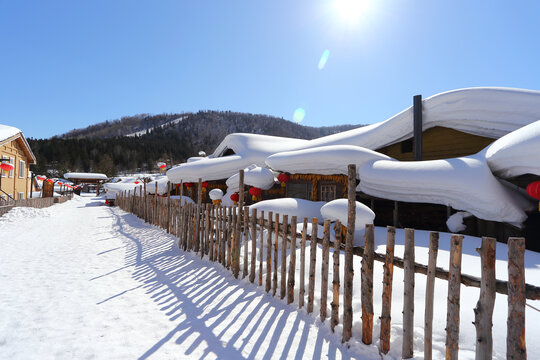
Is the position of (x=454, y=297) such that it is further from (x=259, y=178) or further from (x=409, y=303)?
(x=259, y=178)

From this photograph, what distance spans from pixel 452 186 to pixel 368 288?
5.61m

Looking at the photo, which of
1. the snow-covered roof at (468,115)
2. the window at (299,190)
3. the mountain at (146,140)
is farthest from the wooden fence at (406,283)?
the mountain at (146,140)

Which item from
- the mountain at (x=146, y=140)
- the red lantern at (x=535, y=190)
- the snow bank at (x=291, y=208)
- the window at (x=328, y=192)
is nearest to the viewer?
the red lantern at (x=535, y=190)

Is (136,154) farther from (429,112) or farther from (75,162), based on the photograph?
(429,112)

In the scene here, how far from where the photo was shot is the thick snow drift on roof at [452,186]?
6.60 m

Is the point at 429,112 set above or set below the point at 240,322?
above

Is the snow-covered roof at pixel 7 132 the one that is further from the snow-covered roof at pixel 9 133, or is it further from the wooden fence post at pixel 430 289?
the wooden fence post at pixel 430 289

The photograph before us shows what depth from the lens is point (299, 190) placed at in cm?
1336

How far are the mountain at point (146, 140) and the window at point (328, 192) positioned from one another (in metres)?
64.8

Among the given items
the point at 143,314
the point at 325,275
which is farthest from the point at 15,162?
the point at 325,275

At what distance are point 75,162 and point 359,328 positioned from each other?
91.3 meters

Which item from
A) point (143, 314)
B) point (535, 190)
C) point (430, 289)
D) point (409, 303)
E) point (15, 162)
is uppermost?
point (15, 162)

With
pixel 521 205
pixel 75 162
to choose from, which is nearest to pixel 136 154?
pixel 75 162

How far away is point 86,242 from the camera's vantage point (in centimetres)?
927
